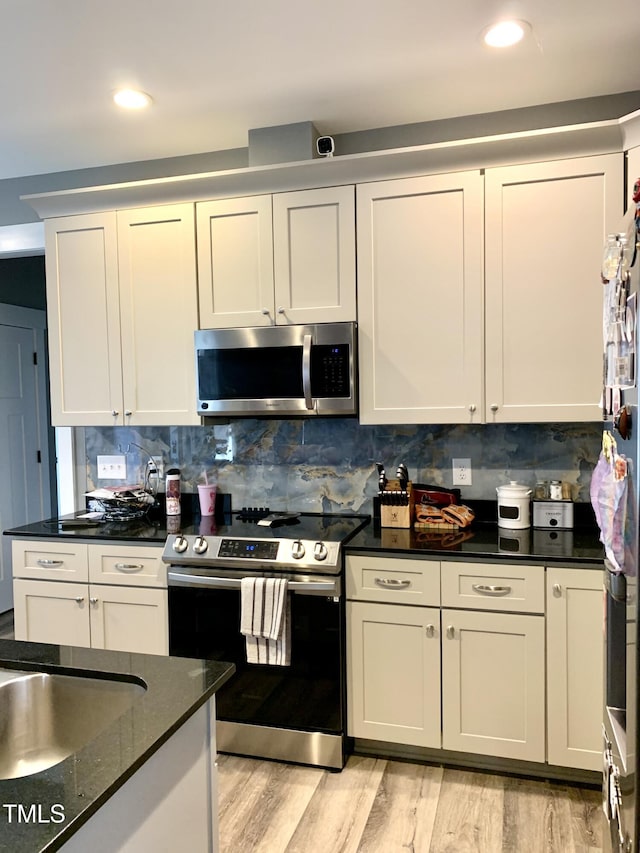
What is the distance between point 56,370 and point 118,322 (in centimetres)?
43

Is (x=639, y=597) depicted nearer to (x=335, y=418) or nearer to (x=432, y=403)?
(x=432, y=403)

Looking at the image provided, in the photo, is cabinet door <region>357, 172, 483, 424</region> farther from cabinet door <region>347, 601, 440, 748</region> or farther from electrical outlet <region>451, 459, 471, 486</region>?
cabinet door <region>347, 601, 440, 748</region>

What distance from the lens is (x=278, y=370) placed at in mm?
2896

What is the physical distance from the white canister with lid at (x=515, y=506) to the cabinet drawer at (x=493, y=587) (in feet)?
1.34

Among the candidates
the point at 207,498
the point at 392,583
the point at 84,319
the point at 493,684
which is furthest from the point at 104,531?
the point at 493,684

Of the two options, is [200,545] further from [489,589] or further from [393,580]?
[489,589]

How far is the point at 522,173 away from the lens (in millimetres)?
2609

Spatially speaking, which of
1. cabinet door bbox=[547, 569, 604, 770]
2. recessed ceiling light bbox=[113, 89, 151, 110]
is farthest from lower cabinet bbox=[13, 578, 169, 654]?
recessed ceiling light bbox=[113, 89, 151, 110]

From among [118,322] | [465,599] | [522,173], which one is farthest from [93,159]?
[465,599]

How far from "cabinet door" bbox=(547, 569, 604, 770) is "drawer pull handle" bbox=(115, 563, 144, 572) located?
169 centimetres

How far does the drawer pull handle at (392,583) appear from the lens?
256 cm

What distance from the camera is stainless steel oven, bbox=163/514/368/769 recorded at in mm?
2598

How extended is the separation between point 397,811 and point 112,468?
7.30 ft

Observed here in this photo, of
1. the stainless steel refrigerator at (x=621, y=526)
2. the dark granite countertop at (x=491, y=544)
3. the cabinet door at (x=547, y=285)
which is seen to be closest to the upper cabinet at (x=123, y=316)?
the dark granite countertop at (x=491, y=544)
